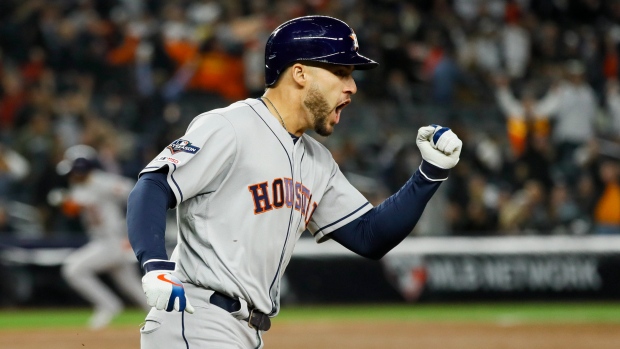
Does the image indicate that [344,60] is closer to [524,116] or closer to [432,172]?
[432,172]

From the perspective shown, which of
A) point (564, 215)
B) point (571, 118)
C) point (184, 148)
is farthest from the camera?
point (571, 118)

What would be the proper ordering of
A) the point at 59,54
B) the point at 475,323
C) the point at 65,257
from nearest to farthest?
the point at 475,323
the point at 65,257
the point at 59,54

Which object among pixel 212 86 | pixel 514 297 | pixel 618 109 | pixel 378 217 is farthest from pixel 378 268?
pixel 378 217

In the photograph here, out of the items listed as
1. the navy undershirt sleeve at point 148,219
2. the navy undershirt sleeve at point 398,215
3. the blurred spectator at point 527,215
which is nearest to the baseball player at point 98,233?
the blurred spectator at point 527,215

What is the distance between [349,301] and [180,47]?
191 inches

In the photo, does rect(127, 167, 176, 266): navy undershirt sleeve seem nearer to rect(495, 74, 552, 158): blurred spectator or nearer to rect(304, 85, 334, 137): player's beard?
rect(304, 85, 334, 137): player's beard

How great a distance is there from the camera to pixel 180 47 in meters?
15.6

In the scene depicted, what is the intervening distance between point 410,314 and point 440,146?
9354mm

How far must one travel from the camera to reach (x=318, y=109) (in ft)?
13.2

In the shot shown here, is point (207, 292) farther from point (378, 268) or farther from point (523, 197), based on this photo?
point (523, 197)

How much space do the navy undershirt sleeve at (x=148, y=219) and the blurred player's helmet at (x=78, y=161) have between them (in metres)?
8.83

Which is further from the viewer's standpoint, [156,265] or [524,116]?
[524,116]

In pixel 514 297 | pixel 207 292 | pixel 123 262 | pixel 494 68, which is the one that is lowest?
pixel 514 297

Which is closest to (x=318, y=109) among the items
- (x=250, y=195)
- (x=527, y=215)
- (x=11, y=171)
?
(x=250, y=195)
